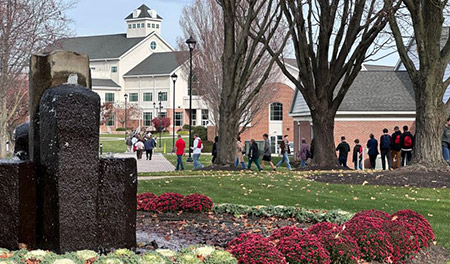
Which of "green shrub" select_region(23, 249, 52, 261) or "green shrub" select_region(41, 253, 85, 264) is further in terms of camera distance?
"green shrub" select_region(23, 249, 52, 261)

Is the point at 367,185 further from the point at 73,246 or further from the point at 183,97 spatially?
the point at 183,97

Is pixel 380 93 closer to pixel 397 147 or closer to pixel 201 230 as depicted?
pixel 397 147

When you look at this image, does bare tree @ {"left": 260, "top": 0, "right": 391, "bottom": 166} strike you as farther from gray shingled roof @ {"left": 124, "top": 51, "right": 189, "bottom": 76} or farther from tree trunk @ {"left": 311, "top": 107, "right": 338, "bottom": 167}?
gray shingled roof @ {"left": 124, "top": 51, "right": 189, "bottom": 76}

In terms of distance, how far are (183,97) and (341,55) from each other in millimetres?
67058

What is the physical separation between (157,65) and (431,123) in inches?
3044

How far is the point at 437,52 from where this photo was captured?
19.3 meters

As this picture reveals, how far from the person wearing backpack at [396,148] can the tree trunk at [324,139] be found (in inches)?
97.2

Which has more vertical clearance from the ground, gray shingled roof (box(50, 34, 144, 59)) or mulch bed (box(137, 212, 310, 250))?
gray shingled roof (box(50, 34, 144, 59))

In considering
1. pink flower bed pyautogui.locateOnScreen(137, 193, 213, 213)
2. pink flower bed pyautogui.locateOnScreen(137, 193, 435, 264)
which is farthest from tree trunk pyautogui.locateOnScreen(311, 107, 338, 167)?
pink flower bed pyautogui.locateOnScreen(137, 193, 435, 264)

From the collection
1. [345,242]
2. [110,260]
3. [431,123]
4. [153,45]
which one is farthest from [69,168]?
[153,45]

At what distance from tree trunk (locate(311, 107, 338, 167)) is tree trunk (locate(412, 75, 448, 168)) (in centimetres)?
516

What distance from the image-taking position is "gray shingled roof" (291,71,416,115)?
3619 cm

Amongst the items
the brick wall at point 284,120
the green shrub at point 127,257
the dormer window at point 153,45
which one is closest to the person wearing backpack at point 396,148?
the green shrub at point 127,257

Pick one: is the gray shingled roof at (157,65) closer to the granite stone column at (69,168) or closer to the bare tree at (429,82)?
the bare tree at (429,82)
